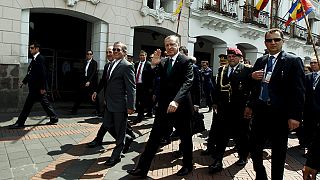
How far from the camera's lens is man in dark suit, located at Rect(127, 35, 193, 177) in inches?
165

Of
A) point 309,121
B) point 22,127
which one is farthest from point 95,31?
point 309,121

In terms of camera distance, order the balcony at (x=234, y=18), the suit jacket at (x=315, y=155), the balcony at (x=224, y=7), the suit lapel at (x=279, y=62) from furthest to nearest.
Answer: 1. the balcony at (x=224, y=7)
2. the balcony at (x=234, y=18)
3. the suit lapel at (x=279, y=62)
4. the suit jacket at (x=315, y=155)

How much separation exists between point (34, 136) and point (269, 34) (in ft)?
16.7

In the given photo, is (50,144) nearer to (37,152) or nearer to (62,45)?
(37,152)

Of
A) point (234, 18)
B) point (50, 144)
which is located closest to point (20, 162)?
point (50, 144)

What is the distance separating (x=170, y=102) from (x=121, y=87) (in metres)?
1.02

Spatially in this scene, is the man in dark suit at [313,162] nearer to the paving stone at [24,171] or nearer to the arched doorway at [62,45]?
the paving stone at [24,171]

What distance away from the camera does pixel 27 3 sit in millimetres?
9031

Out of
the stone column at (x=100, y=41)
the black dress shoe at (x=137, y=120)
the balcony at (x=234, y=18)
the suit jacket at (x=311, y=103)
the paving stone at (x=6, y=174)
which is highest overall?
the balcony at (x=234, y=18)

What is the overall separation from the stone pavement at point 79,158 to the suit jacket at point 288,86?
1533 mm

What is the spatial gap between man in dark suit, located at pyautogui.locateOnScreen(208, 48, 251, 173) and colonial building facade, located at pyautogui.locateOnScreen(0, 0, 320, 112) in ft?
22.0

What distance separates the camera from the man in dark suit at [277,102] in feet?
11.2

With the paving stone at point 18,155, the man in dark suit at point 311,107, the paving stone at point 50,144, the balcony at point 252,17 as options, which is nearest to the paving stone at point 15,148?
the paving stone at point 18,155

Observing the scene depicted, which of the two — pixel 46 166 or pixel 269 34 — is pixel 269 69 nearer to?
pixel 269 34
